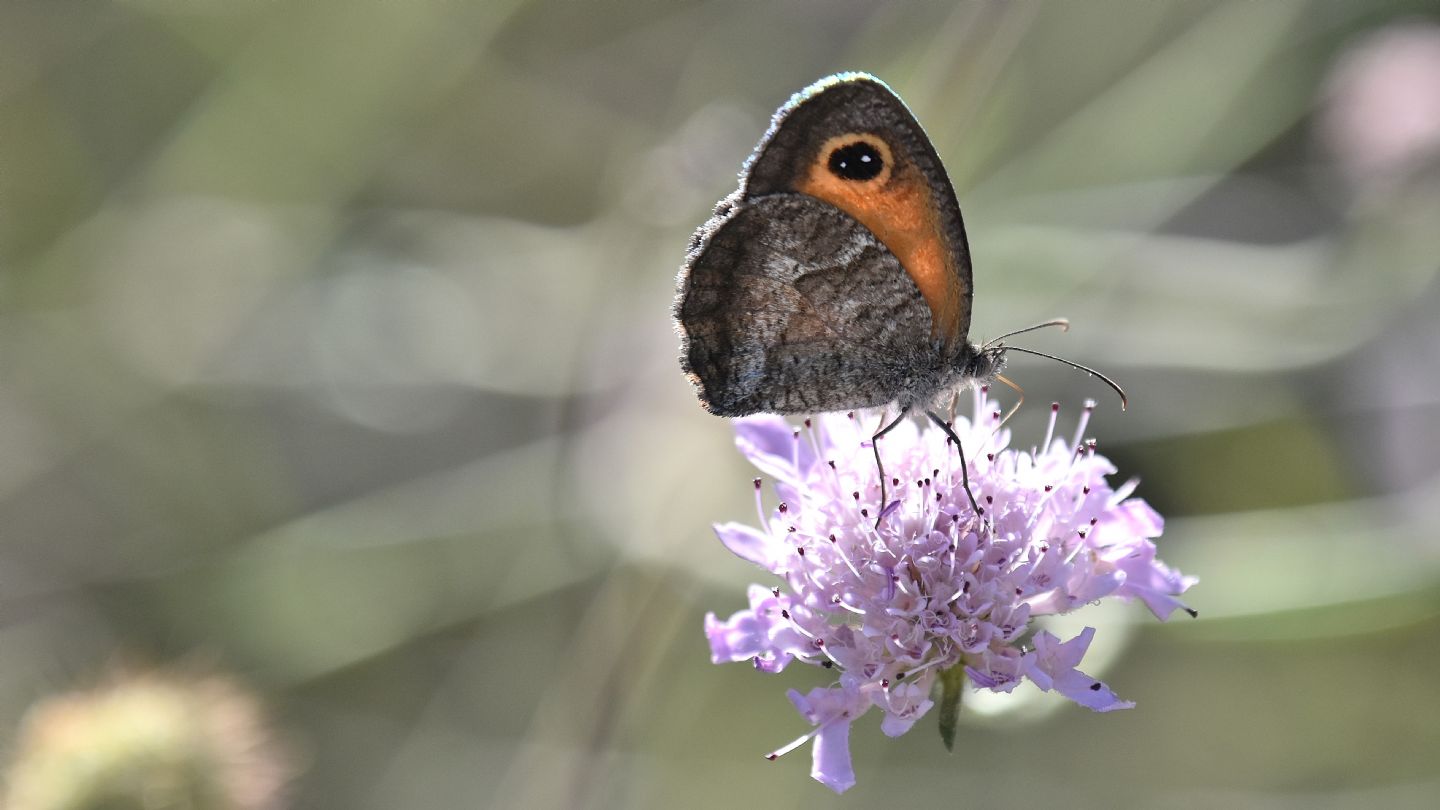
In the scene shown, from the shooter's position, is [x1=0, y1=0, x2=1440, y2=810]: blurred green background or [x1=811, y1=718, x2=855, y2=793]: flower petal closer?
[x1=811, y1=718, x2=855, y2=793]: flower petal

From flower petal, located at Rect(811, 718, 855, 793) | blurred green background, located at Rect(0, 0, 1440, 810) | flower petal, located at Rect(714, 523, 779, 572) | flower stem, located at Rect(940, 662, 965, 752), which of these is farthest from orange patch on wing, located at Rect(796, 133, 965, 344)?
blurred green background, located at Rect(0, 0, 1440, 810)

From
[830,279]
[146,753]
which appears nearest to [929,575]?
[830,279]

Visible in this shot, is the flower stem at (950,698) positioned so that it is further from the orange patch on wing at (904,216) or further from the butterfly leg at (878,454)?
the orange patch on wing at (904,216)

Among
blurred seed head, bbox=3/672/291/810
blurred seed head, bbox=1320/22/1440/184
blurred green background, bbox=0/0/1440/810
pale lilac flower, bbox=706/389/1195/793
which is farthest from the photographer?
blurred seed head, bbox=1320/22/1440/184

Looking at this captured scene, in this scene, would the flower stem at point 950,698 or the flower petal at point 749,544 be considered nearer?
the flower stem at point 950,698

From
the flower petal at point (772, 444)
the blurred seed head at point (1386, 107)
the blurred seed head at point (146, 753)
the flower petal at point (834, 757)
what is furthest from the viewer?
the blurred seed head at point (1386, 107)

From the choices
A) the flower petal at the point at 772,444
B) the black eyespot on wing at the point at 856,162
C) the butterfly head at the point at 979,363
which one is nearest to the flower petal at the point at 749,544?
the flower petal at the point at 772,444

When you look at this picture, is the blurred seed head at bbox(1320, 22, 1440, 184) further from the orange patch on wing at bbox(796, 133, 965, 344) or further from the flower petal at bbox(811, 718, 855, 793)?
the flower petal at bbox(811, 718, 855, 793)

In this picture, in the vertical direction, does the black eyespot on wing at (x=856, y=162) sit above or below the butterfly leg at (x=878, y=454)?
above
